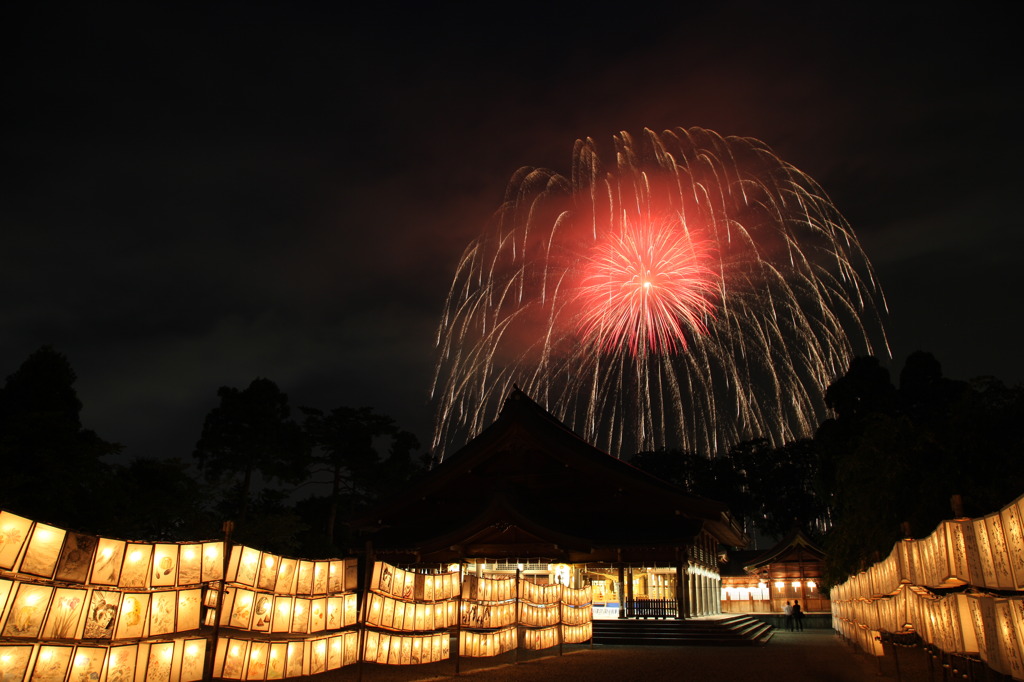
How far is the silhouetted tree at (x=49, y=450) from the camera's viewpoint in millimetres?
15734

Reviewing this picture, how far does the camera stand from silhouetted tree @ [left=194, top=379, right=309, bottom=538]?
30203 millimetres

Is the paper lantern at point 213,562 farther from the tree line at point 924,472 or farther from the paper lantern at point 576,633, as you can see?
the paper lantern at point 576,633

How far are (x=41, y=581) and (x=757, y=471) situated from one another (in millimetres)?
49479

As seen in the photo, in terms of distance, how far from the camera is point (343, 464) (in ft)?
119

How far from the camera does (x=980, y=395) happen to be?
11438 mm

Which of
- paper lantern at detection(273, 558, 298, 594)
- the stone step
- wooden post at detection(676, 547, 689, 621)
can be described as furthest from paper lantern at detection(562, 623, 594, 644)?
paper lantern at detection(273, 558, 298, 594)

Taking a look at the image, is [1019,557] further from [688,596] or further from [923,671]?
[688,596]

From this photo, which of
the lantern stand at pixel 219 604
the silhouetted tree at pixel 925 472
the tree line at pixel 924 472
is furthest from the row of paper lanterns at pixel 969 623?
the lantern stand at pixel 219 604

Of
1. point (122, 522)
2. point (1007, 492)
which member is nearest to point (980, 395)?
point (1007, 492)

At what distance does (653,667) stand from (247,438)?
23220 mm

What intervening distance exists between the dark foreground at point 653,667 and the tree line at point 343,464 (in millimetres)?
2130

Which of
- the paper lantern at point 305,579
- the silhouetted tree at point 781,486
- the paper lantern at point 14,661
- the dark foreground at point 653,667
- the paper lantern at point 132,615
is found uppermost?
the silhouetted tree at point 781,486

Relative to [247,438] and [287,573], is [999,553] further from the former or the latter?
[247,438]

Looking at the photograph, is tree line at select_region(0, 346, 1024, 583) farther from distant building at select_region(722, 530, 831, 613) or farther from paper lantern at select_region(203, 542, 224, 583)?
paper lantern at select_region(203, 542, 224, 583)
